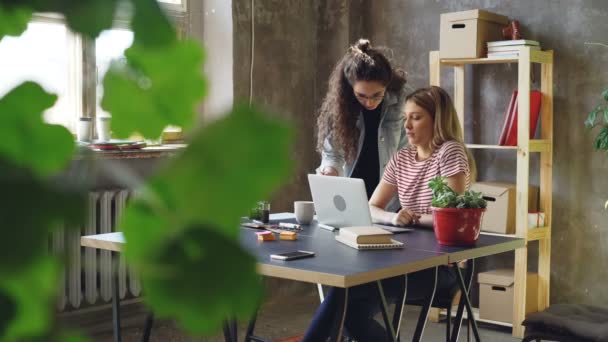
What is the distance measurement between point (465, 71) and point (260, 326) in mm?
2029

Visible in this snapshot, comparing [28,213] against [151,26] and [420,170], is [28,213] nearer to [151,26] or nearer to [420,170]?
[151,26]

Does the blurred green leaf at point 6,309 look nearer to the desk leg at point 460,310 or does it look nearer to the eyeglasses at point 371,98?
the desk leg at point 460,310

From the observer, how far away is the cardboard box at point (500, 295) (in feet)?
15.0

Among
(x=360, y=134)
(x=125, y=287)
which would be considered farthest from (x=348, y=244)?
(x=125, y=287)

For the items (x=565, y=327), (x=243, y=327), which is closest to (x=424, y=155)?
(x=565, y=327)

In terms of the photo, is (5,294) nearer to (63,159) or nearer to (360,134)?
(63,159)

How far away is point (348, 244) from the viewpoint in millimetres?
2824

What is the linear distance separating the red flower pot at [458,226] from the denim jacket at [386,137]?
930 millimetres

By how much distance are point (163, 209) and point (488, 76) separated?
193 inches

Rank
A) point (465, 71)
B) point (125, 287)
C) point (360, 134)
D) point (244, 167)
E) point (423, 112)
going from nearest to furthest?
point (244, 167), point (423, 112), point (360, 134), point (125, 287), point (465, 71)

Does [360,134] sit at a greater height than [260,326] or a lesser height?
greater

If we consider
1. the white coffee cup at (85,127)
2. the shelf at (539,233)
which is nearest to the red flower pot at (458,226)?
the shelf at (539,233)

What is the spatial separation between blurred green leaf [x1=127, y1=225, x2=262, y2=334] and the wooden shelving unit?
4.43 m

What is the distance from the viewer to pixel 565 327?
311 centimetres
